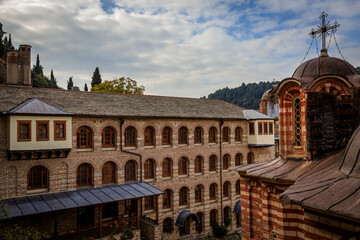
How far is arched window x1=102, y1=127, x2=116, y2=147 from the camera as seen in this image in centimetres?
2235

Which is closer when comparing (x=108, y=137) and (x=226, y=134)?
(x=108, y=137)

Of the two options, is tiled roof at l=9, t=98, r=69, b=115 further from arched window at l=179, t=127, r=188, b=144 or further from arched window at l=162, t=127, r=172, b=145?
arched window at l=179, t=127, r=188, b=144

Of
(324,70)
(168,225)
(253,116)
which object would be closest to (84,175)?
(168,225)

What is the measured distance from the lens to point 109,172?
22.5m

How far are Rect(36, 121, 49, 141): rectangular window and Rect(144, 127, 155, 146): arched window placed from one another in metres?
8.61

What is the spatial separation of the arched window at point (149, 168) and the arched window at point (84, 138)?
5602 mm

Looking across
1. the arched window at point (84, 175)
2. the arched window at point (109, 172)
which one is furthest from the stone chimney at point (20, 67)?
the arched window at point (109, 172)

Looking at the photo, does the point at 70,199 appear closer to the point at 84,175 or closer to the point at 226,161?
the point at 84,175

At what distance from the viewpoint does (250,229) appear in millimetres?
12117

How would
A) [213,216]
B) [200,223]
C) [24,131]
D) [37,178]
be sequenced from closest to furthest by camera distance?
1. [24,131]
2. [37,178]
3. [200,223]
4. [213,216]

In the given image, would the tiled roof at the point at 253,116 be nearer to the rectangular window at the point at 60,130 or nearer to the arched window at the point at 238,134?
the arched window at the point at 238,134

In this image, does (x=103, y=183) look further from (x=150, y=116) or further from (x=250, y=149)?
(x=250, y=149)

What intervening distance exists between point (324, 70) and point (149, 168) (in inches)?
686

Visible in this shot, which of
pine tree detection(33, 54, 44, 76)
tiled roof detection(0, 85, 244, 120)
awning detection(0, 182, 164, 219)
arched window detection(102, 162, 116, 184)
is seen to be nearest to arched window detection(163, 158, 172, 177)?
awning detection(0, 182, 164, 219)
